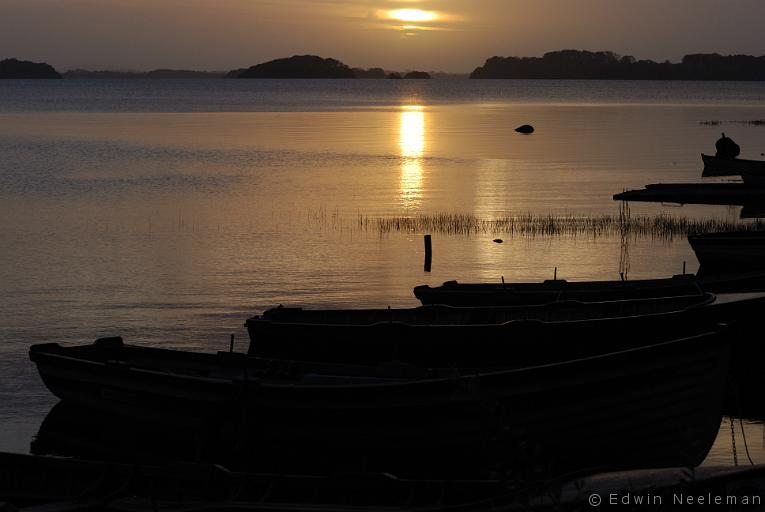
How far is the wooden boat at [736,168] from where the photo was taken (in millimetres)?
42906

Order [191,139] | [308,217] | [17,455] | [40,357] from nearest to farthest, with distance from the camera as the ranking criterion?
1. [17,455]
2. [40,357]
3. [308,217]
4. [191,139]

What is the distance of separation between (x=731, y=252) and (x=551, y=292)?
26.5 ft

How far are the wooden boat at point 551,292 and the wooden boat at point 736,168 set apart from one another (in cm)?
Result: 1985

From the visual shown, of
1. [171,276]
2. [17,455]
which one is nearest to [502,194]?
[171,276]

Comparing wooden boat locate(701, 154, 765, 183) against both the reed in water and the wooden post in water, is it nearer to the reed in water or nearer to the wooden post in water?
the reed in water

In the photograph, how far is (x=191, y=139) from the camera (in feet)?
356

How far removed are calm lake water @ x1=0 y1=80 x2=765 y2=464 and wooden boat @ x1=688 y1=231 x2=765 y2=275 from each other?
559 centimetres

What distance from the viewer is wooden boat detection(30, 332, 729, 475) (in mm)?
15227

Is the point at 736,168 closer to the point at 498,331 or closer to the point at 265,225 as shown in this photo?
the point at 265,225

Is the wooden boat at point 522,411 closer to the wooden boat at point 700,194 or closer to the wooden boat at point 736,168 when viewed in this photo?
the wooden boat at point 700,194

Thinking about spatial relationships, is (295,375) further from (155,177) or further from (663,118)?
(663,118)

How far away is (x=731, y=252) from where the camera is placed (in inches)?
1156

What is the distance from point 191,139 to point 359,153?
22599 millimetres

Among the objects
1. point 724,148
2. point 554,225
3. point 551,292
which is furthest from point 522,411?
point 724,148
